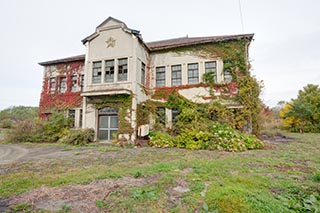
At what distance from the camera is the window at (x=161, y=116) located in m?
13.4

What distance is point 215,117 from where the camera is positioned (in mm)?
12414

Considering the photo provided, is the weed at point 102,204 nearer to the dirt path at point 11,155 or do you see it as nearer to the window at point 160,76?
the dirt path at point 11,155

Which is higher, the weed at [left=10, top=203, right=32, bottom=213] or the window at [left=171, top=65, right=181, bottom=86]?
the window at [left=171, top=65, right=181, bottom=86]

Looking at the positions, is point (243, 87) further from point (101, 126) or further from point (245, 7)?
point (101, 126)

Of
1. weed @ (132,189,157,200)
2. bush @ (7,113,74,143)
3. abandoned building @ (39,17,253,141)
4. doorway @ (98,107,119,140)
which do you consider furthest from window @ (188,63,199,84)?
weed @ (132,189,157,200)

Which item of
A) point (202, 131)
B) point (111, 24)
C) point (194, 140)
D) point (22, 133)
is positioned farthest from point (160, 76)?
point (22, 133)

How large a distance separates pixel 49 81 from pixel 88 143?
903cm

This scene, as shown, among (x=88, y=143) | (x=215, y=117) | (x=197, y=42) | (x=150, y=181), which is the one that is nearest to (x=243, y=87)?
(x=215, y=117)

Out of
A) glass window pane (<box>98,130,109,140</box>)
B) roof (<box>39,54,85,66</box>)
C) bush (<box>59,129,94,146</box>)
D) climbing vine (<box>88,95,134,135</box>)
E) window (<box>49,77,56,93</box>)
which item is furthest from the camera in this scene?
window (<box>49,77,56,93</box>)

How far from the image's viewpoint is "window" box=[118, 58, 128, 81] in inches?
508

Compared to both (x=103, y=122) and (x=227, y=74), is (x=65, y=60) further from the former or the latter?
(x=227, y=74)

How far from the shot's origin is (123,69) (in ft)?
42.7

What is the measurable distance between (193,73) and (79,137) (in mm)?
9334

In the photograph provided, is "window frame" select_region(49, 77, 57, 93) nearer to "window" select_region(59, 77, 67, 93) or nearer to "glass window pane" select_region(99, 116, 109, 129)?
"window" select_region(59, 77, 67, 93)
